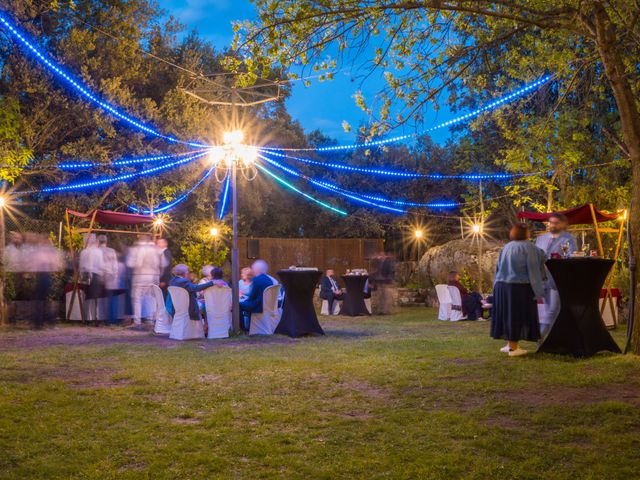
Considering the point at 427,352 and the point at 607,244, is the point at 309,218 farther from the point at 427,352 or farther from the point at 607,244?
the point at 427,352

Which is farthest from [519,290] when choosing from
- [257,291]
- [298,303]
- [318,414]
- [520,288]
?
[257,291]

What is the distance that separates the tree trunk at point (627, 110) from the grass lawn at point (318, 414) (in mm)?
918

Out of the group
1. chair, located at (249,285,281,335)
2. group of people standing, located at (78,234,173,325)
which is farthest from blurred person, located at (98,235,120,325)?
chair, located at (249,285,281,335)

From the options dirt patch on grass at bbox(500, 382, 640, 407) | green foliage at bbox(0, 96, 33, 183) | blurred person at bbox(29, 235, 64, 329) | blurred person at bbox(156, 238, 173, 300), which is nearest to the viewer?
dirt patch on grass at bbox(500, 382, 640, 407)

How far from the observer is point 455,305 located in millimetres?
13180

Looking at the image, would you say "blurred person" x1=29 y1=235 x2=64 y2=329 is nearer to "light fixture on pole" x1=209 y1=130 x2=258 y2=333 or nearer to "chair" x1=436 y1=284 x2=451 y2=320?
"light fixture on pole" x1=209 y1=130 x2=258 y2=333

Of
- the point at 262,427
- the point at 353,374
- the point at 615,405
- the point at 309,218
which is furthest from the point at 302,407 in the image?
the point at 309,218

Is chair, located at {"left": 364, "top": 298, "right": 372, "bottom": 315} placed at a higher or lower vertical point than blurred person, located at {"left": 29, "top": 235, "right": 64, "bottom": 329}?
lower

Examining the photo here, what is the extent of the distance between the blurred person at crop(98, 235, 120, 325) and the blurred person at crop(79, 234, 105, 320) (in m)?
0.08

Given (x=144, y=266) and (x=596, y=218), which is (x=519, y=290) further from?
(x=144, y=266)

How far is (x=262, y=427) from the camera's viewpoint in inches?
165

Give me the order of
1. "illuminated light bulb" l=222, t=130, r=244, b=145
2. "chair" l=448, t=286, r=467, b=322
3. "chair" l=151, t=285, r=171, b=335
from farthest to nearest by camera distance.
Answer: "chair" l=448, t=286, r=467, b=322 → "illuminated light bulb" l=222, t=130, r=244, b=145 → "chair" l=151, t=285, r=171, b=335

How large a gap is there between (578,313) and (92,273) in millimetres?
8819

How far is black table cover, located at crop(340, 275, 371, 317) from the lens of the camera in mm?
15023
